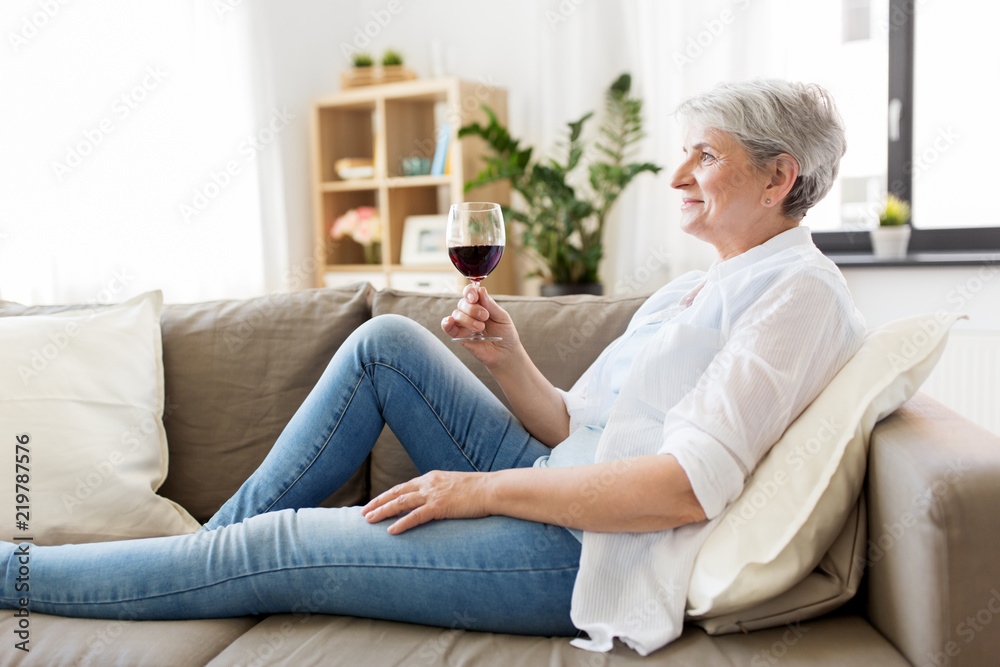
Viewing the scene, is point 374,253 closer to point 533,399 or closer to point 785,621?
point 533,399

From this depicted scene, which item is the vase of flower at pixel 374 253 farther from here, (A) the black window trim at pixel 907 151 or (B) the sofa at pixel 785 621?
(B) the sofa at pixel 785 621

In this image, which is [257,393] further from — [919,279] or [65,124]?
[919,279]

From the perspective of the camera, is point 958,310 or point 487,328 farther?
point 958,310

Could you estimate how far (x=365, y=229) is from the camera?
3484 millimetres

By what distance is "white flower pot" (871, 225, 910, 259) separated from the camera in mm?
2801

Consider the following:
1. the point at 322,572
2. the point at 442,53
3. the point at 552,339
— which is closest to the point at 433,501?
the point at 322,572

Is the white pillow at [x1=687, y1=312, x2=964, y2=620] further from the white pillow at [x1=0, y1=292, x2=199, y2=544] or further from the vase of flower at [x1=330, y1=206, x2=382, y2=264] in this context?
the vase of flower at [x1=330, y1=206, x2=382, y2=264]

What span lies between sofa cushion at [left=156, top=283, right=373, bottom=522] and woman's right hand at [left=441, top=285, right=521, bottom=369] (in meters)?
0.39

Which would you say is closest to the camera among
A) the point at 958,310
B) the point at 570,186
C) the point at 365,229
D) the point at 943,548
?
the point at 943,548

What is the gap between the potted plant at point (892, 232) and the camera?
2803mm

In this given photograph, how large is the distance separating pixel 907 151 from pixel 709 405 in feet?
7.96

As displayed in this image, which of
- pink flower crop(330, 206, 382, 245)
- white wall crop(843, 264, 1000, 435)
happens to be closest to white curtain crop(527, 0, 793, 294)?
white wall crop(843, 264, 1000, 435)

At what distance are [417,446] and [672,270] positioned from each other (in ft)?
6.67

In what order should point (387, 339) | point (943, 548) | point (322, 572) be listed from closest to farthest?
point (943, 548) → point (322, 572) → point (387, 339)
